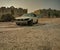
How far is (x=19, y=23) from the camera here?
1881 centimetres

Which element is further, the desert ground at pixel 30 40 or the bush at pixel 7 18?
the bush at pixel 7 18

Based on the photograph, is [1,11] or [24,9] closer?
[1,11]

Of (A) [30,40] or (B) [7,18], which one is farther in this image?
(B) [7,18]

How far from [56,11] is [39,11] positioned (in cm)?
572

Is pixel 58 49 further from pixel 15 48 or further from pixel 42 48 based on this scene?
pixel 15 48

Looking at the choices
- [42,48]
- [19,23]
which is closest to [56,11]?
[19,23]

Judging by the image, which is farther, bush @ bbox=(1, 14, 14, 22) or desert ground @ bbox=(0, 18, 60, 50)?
bush @ bbox=(1, 14, 14, 22)

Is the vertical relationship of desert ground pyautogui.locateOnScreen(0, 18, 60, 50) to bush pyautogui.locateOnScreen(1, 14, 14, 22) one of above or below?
above

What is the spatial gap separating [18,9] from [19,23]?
1488cm

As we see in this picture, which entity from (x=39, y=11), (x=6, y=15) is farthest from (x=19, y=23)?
(x=39, y=11)

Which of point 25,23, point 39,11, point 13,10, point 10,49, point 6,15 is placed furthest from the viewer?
point 39,11

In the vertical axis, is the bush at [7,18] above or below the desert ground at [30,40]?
below

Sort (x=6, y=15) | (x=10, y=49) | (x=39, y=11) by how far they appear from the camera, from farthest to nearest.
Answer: (x=39, y=11), (x=6, y=15), (x=10, y=49)

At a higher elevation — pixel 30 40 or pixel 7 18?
pixel 30 40
